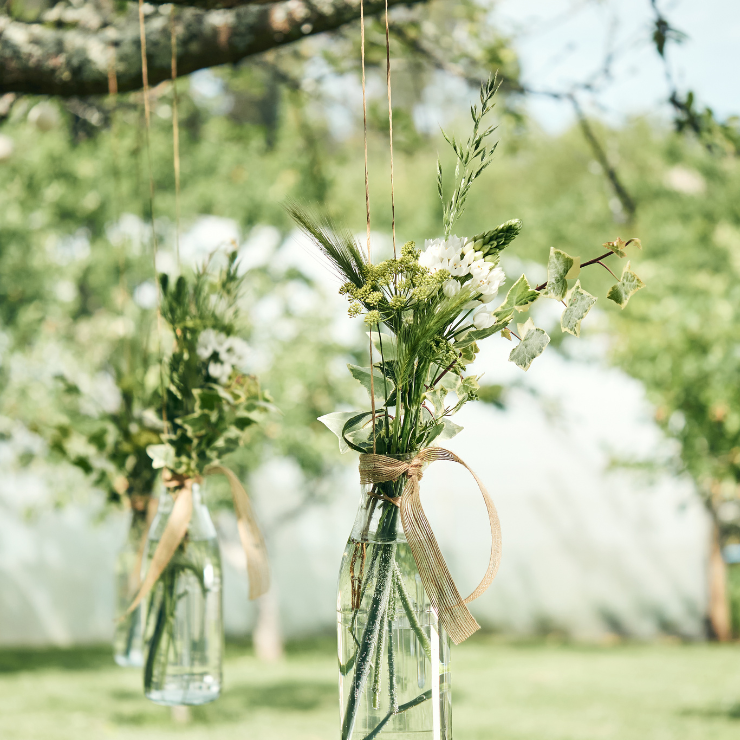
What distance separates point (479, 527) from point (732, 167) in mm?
3484

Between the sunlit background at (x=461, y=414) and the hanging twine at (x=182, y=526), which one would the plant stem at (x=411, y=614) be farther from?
the sunlit background at (x=461, y=414)

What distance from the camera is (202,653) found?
3.58 ft

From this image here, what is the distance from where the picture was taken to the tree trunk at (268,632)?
5699mm

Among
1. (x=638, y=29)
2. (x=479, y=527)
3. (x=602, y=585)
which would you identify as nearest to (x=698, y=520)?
(x=602, y=585)

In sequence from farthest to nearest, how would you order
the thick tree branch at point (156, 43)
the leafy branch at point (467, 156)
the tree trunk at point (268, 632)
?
1. the tree trunk at point (268, 632)
2. the thick tree branch at point (156, 43)
3. the leafy branch at point (467, 156)

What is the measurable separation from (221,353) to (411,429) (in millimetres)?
468

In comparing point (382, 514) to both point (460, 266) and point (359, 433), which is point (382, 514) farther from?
point (460, 266)

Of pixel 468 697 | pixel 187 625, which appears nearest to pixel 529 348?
pixel 187 625

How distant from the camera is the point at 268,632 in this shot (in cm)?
570

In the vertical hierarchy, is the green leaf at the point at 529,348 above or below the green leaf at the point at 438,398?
above

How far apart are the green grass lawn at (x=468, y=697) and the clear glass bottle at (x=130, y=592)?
2.75 metres

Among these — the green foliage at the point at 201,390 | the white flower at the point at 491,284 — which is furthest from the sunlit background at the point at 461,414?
the white flower at the point at 491,284

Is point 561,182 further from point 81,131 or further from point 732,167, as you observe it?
point 81,131

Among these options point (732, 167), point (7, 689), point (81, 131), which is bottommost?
point (7, 689)
